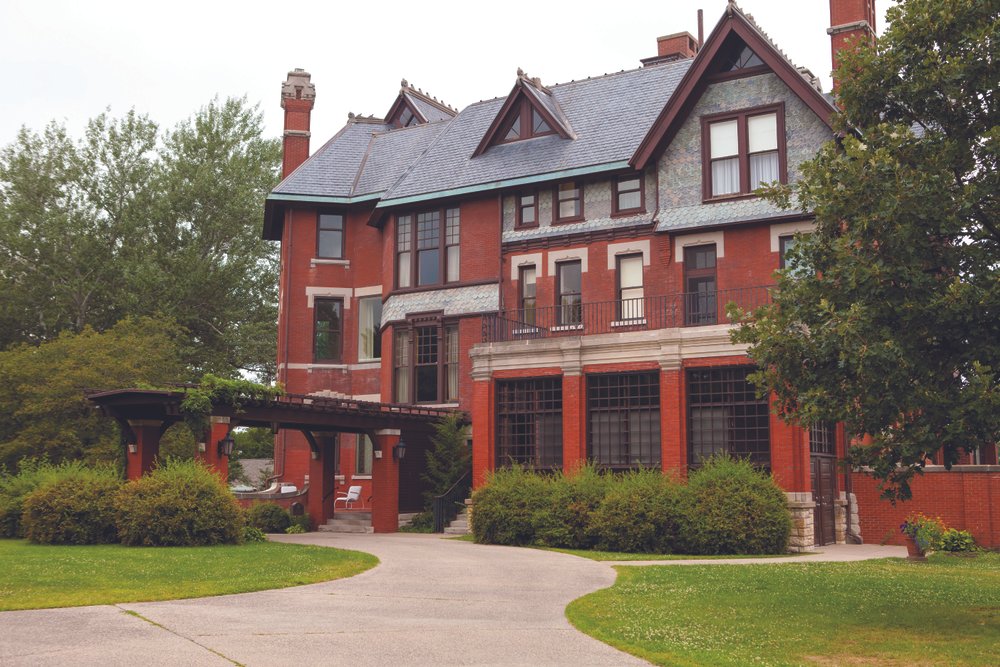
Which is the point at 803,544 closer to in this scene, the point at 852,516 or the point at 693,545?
the point at 693,545

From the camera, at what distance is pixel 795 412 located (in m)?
13.9

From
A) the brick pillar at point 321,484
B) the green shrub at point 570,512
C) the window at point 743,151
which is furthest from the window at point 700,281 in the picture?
the brick pillar at point 321,484

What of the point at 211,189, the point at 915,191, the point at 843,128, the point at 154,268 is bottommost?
the point at 915,191

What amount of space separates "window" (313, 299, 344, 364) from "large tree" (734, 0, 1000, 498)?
25.8 meters

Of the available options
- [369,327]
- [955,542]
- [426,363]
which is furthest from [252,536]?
[955,542]

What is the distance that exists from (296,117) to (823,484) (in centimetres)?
2658

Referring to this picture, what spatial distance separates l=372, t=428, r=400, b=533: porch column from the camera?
1198 inches

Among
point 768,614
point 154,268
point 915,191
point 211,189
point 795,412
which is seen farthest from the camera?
point 211,189

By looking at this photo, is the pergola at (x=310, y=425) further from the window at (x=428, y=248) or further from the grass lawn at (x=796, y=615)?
the grass lawn at (x=796, y=615)

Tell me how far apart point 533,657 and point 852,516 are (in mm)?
18924

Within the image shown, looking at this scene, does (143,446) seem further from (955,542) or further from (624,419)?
(955,542)

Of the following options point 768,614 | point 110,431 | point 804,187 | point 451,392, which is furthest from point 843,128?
point 110,431

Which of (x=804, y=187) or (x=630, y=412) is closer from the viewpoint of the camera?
(x=804, y=187)

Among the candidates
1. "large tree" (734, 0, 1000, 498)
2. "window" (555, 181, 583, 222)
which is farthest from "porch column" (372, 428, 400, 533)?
"large tree" (734, 0, 1000, 498)
